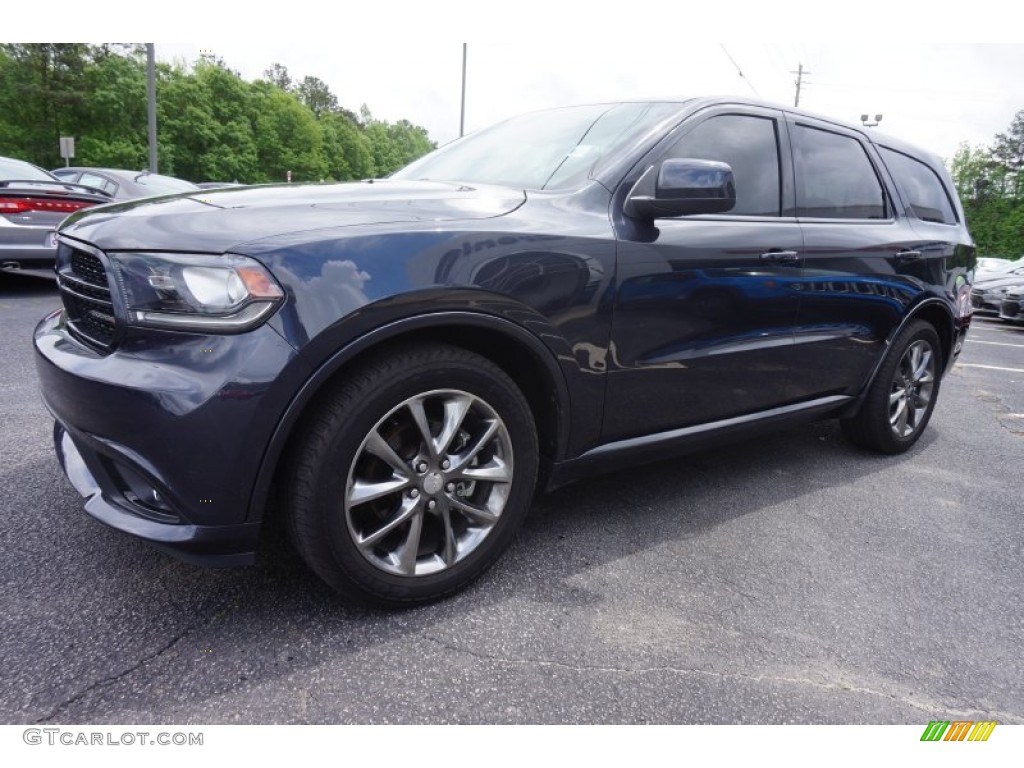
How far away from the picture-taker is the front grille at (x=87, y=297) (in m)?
1.82

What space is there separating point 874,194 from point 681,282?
175 cm

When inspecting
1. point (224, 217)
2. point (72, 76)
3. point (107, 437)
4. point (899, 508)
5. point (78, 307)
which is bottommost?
point (899, 508)

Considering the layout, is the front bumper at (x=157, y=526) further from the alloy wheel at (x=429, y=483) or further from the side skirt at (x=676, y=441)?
the side skirt at (x=676, y=441)

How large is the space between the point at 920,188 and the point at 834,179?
100 centimetres

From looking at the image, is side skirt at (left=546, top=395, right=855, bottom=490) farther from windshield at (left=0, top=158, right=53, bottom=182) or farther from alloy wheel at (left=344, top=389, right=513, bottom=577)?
windshield at (left=0, top=158, right=53, bottom=182)

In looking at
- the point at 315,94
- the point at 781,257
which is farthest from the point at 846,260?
the point at 315,94

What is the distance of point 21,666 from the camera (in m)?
1.73

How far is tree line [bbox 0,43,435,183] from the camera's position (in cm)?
3200

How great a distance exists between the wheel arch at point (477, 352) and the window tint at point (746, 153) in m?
1.05

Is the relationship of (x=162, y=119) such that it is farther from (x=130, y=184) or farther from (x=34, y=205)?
(x=34, y=205)

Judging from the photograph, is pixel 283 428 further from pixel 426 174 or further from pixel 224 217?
pixel 426 174

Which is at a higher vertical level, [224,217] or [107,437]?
[224,217]

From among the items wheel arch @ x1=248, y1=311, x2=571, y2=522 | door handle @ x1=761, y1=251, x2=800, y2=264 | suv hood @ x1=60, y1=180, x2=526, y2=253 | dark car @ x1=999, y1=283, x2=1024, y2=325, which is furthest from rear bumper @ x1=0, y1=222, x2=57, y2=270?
dark car @ x1=999, y1=283, x2=1024, y2=325

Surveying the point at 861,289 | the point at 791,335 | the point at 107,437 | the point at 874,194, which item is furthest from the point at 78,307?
the point at 874,194
